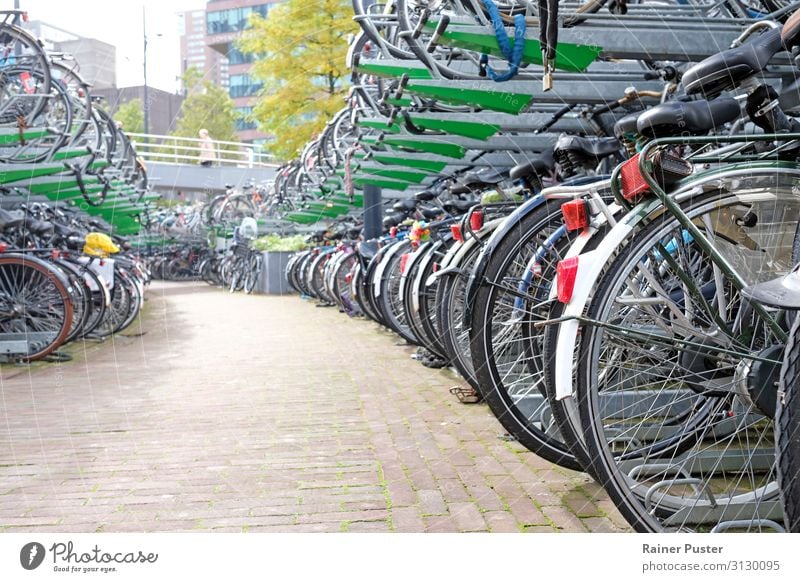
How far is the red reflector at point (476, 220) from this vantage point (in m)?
4.18

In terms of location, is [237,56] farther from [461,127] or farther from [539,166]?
[539,166]

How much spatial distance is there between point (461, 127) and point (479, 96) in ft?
3.55

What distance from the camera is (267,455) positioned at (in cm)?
359

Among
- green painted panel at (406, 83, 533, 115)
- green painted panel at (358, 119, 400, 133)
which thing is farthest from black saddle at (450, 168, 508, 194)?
green painted panel at (358, 119, 400, 133)

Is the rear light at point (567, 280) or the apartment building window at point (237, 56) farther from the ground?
the apartment building window at point (237, 56)

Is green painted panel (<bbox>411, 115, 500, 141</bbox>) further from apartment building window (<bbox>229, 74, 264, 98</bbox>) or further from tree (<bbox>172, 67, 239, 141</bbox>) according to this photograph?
tree (<bbox>172, 67, 239, 141</bbox>)

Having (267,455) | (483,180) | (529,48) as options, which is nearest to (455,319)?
(483,180)

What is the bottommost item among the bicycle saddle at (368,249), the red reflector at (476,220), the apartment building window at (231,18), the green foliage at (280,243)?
the green foliage at (280,243)

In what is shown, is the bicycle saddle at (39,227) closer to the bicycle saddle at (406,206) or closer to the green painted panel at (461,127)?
the bicycle saddle at (406,206)

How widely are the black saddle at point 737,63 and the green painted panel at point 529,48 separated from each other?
147 cm

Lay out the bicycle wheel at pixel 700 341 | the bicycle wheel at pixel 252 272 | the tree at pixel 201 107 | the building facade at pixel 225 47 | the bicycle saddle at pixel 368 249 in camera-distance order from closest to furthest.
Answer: the bicycle wheel at pixel 700 341 → the building facade at pixel 225 47 → the tree at pixel 201 107 → the bicycle saddle at pixel 368 249 → the bicycle wheel at pixel 252 272

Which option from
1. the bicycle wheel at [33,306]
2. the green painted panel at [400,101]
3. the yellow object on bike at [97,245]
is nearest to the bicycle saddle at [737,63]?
the green painted panel at [400,101]
